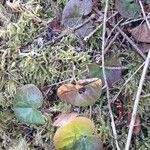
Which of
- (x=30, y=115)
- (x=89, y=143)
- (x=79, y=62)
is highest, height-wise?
(x=79, y=62)

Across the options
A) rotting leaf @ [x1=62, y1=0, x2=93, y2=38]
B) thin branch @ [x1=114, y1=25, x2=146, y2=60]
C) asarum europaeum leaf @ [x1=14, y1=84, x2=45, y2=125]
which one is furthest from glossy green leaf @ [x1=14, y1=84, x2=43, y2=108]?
thin branch @ [x1=114, y1=25, x2=146, y2=60]

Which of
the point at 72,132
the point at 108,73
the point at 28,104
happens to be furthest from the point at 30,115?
the point at 108,73

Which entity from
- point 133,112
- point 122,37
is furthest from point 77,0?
point 133,112

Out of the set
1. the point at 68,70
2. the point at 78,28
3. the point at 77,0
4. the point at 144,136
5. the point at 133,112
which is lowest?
the point at 144,136

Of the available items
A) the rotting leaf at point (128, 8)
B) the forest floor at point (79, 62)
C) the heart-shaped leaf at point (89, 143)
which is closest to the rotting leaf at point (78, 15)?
the forest floor at point (79, 62)

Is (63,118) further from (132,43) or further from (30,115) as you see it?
(132,43)

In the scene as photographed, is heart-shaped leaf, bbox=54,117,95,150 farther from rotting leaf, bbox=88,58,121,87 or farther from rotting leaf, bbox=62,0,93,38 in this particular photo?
rotting leaf, bbox=62,0,93,38

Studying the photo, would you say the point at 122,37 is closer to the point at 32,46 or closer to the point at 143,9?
Answer: the point at 143,9
